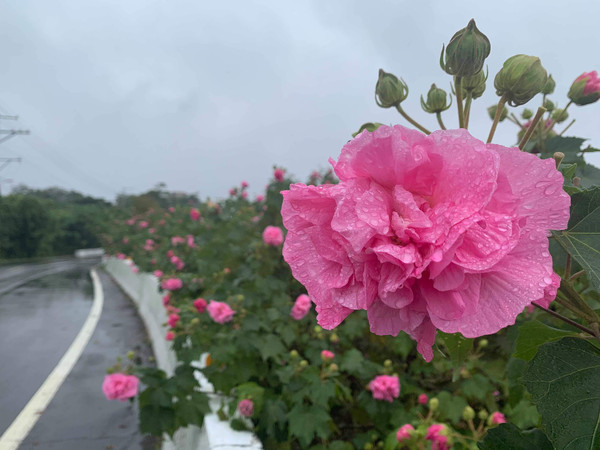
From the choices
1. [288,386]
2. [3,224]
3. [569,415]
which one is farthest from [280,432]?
[3,224]

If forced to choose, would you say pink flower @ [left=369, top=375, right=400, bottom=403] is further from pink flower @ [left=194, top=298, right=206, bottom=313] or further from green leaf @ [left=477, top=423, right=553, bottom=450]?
green leaf @ [left=477, top=423, right=553, bottom=450]

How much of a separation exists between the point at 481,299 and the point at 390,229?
0.46ft

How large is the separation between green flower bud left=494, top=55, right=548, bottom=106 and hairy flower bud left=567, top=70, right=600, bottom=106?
453 mm

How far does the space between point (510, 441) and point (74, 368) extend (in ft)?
21.7

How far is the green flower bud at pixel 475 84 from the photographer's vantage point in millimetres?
858

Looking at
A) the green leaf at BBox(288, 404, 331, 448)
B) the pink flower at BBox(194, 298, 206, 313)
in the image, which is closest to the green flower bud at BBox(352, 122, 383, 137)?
the green leaf at BBox(288, 404, 331, 448)

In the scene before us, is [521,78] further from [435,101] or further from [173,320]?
[173,320]

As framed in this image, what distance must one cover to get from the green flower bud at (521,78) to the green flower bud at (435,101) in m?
0.17

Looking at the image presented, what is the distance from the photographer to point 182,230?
344 inches

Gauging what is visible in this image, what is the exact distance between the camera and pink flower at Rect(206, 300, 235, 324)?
9.59 feet

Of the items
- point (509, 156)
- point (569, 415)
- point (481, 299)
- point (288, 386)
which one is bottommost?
point (288, 386)

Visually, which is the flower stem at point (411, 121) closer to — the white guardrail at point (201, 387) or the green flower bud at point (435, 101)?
the green flower bud at point (435, 101)

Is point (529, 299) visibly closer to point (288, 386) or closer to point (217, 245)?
point (288, 386)

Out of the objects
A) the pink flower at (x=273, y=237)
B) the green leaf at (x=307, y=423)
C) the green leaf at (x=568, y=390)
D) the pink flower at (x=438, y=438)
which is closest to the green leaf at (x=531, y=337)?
the green leaf at (x=568, y=390)
